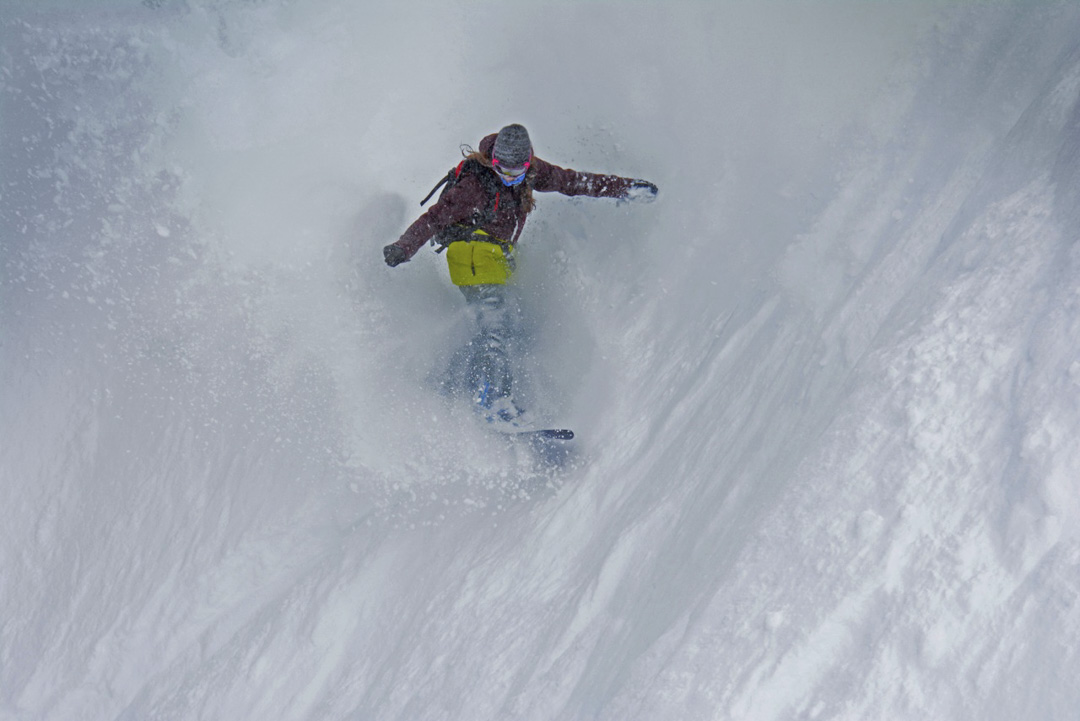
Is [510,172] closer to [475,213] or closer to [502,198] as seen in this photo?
[502,198]

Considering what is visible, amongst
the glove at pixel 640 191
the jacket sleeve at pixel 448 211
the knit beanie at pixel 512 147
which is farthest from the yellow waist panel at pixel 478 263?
the glove at pixel 640 191

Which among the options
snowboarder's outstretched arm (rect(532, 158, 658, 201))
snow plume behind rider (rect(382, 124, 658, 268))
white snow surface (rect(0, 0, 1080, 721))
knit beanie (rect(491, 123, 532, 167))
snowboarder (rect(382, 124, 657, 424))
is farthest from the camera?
snowboarder's outstretched arm (rect(532, 158, 658, 201))

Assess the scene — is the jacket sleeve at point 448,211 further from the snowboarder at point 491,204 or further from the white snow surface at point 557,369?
the white snow surface at point 557,369

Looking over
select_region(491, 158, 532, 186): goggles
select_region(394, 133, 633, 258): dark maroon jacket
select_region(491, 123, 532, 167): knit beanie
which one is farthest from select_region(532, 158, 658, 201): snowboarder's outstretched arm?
select_region(491, 123, 532, 167): knit beanie

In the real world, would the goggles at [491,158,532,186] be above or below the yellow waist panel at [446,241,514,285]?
above

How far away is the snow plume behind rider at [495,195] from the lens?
11.6 ft

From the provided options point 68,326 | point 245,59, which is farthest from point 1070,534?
point 68,326

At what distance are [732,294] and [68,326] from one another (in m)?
4.79

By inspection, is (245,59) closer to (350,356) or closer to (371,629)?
(350,356)

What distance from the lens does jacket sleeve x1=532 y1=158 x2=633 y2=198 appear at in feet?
12.1

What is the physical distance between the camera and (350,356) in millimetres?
4781

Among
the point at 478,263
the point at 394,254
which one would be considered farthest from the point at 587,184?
the point at 394,254

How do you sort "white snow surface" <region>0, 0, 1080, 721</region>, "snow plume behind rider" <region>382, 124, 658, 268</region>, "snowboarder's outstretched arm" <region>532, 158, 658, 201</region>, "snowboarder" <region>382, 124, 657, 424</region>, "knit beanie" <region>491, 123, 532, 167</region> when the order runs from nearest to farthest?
"white snow surface" <region>0, 0, 1080, 721</region> < "knit beanie" <region>491, 123, 532, 167</region> < "snowboarder" <region>382, 124, 657, 424</region> < "snow plume behind rider" <region>382, 124, 658, 268</region> < "snowboarder's outstretched arm" <region>532, 158, 658, 201</region>

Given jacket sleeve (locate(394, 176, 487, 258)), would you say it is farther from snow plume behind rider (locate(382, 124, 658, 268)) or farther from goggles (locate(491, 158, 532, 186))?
goggles (locate(491, 158, 532, 186))
